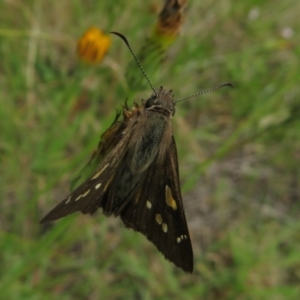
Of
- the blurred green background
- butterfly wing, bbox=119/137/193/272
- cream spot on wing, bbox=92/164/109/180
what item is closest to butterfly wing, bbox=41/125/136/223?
cream spot on wing, bbox=92/164/109/180

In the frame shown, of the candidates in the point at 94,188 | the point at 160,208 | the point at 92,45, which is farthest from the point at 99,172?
the point at 92,45

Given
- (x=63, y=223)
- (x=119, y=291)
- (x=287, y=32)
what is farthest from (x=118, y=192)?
(x=287, y=32)

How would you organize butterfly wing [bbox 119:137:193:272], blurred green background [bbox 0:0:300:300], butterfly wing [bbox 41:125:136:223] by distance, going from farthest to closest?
blurred green background [bbox 0:0:300:300], butterfly wing [bbox 119:137:193:272], butterfly wing [bbox 41:125:136:223]

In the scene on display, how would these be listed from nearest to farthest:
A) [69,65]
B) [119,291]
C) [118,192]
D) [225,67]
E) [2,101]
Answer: [118,192]
[2,101]
[119,291]
[69,65]
[225,67]

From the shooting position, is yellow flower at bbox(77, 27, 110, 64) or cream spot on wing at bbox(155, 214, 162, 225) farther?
yellow flower at bbox(77, 27, 110, 64)

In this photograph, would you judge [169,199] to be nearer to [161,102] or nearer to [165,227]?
[165,227]

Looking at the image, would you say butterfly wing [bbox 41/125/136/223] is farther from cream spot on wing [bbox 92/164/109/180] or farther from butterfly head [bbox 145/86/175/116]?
butterfly head [bbox 145/86/175/116]

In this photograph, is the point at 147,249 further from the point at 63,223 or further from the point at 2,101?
the point at 63,223
